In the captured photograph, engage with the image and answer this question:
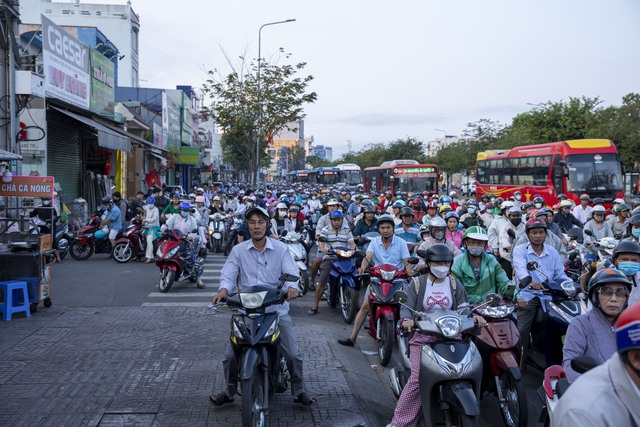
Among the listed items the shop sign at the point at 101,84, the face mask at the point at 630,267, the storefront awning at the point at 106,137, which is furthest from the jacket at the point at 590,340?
the shop sign at the point at 101,84

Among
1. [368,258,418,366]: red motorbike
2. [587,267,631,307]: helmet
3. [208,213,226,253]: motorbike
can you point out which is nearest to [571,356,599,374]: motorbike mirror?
[587,267,631,307]: helmet

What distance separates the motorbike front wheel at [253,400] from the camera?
14.6 feet

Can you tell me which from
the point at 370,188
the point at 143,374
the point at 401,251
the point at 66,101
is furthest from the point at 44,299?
the point at 370,188

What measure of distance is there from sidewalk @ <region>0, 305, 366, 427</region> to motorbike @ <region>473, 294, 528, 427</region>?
1.23 meters

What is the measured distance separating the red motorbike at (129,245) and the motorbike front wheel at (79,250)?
0.61m

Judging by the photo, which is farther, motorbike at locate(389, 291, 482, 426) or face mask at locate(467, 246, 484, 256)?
face mask at locate(467, 246, 484, 256)

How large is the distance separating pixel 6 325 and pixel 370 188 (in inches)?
1346

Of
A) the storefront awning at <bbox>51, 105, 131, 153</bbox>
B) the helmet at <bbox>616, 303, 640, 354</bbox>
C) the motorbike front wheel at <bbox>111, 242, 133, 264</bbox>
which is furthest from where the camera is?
the storefront awning at <bbox>51, 105, 131, 153</bbox>

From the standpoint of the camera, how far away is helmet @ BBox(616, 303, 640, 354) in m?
1.95

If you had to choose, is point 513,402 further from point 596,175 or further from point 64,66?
point 596,175

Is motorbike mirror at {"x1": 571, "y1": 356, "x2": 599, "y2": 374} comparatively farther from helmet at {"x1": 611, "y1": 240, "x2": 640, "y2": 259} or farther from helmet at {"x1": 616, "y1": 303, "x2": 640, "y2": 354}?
helmet at {"x1": 611, "y1": 240, "x2": 640, "y2": 259}

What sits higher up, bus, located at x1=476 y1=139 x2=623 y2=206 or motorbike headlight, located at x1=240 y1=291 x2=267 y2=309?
bus, located at x1=476 y1=139 x2=623 y2=206

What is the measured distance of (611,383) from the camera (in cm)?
203

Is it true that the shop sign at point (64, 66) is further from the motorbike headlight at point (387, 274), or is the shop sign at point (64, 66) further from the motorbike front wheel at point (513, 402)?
the motorbike front wheel at point (513, 402)
